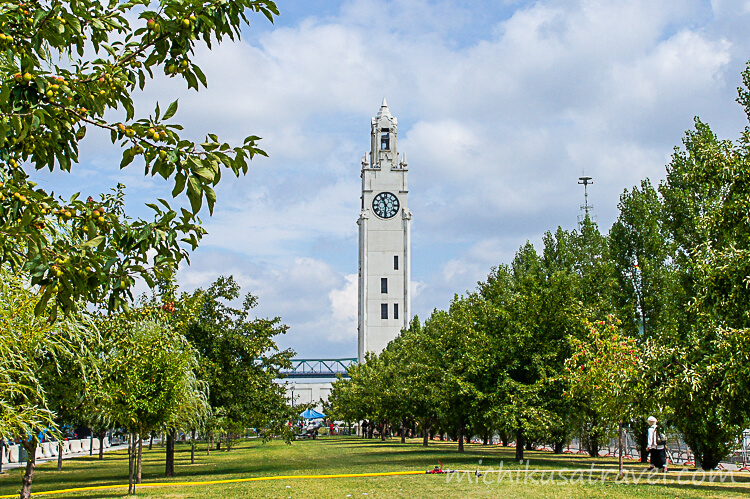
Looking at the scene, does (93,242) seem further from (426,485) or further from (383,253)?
(383,253)

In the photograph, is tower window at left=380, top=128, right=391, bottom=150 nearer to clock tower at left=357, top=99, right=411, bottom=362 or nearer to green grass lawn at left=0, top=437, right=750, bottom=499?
clock tower at left=357, top=99, right=411, bottom=362

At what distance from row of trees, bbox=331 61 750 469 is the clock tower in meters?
63.4

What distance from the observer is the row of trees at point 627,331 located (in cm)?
1429

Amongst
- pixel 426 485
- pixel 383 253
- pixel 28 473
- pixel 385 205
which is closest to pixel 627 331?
pixel 426 485

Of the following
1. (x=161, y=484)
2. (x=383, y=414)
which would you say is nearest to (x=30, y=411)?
(x=161, y=484)

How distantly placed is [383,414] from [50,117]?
59.5m

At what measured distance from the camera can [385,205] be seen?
4646 inches

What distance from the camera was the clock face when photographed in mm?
117500

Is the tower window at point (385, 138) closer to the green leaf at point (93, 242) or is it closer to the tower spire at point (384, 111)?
the tower spire at point (384, 111)

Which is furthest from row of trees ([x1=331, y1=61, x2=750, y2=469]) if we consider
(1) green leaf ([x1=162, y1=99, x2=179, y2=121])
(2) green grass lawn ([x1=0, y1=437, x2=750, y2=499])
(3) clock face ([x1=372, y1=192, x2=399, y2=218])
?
(3) clock face ([x1=372, y1=192, x2=399, y2=218])

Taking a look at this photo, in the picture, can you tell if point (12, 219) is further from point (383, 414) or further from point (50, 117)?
point (383, 414)

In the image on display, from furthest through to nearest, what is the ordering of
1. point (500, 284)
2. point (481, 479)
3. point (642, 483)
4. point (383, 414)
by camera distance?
point (383, 414)
point (500, 284)
point (481, 479)
point (642, 483)

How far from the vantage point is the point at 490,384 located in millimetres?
34719

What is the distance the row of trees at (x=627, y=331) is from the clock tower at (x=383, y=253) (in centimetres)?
6340
